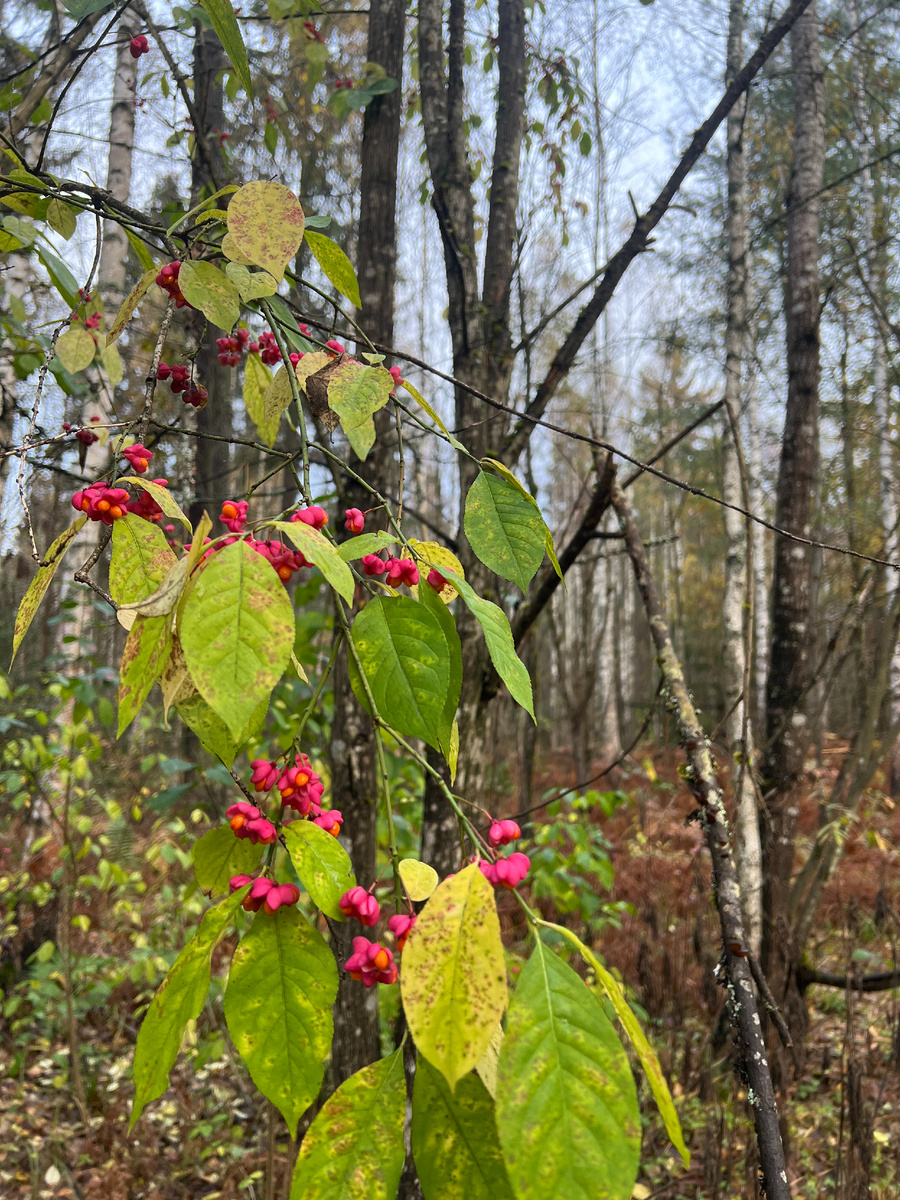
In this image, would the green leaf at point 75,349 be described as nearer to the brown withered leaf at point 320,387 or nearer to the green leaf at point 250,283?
the green leaf at point 250,283

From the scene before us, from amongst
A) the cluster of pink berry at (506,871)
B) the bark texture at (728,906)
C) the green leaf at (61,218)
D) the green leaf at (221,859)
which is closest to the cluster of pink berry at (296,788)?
the green leaf at (221,859)

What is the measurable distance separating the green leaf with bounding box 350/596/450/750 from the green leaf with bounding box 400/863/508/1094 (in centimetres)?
13

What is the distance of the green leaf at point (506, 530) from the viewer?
23.6 inches

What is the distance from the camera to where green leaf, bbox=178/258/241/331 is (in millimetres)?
642

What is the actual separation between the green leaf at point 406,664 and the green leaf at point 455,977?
5.1 inches

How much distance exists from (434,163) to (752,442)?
9.40 m

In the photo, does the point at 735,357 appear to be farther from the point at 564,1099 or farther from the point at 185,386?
the point at 564,1099

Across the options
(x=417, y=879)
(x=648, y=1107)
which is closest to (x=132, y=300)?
(x=417, y=879)

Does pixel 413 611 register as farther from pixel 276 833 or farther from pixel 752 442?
pixel 752 442

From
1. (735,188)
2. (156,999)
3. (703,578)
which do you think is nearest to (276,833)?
(156,999)

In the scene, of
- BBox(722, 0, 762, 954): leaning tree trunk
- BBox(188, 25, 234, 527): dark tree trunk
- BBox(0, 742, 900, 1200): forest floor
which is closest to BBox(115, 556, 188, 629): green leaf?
BBox(0, 742, 900, 1200): forest floor

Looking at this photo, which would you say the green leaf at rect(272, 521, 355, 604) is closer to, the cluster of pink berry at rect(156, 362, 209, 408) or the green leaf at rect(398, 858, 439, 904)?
the green leaf at rect(398, 858, 439, 904)

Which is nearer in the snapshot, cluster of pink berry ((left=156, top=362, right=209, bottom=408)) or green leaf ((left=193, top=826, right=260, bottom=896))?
green leaf ((left=193, top=826, right=260, bottom=896))

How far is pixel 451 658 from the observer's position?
0.60 m
